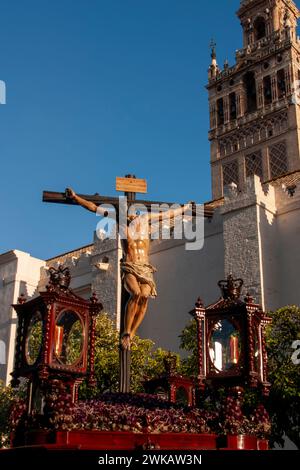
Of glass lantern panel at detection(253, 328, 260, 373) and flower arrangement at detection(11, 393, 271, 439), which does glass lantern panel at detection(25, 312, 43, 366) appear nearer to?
flower arrangement at detection(11, 393, 271, 439)

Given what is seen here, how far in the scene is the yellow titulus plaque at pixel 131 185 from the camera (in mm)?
10023

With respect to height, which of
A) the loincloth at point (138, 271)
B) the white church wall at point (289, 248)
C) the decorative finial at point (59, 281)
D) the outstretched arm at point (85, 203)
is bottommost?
the decorative finial at point (59, 281)

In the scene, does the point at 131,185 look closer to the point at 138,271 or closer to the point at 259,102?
the point at 138,271

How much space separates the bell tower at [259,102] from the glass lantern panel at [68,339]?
1269 inches

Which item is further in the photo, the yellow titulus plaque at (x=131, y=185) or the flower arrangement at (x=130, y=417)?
the yellow titulus plaque at (x=131, y=185)

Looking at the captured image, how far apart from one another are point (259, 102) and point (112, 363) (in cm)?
2957

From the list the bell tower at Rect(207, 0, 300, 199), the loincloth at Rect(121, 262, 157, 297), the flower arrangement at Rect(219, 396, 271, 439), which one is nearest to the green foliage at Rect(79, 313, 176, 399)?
the loincloth at Rect(121, 262, 157, 297)

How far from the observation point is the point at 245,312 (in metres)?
8.57

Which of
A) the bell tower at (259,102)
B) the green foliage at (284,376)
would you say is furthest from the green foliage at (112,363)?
the bell tower at (259,102)

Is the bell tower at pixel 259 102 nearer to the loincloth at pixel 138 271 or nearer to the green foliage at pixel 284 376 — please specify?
the green foliage at pixel 284 376

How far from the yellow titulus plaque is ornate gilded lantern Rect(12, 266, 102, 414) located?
177cm

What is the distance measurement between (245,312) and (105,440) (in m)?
2.81
